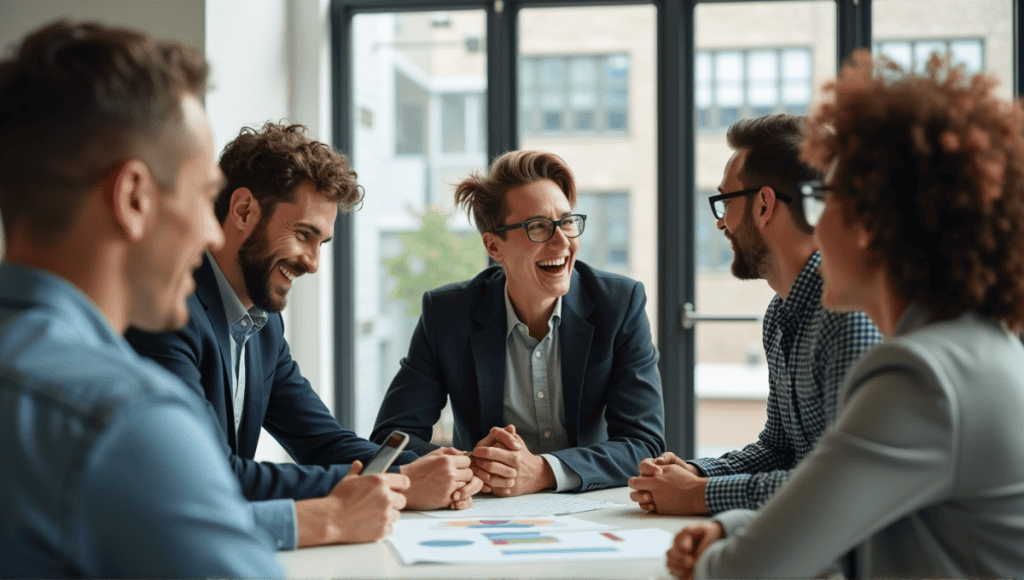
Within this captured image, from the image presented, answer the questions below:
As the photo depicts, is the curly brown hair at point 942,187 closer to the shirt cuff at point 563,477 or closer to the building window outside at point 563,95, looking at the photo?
the shirt cuff at point 563,477

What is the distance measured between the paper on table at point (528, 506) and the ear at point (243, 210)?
2.98ft

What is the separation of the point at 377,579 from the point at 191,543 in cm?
61

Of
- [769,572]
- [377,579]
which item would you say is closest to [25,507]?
[377,579]

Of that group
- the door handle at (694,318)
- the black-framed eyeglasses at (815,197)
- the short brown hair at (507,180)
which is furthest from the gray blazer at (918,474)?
the door handle at (694,318)

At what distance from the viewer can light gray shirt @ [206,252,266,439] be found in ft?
6.75

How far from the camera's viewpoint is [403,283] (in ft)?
14.4

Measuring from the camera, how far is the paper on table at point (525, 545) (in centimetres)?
139

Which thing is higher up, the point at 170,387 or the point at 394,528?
the point at 170,387

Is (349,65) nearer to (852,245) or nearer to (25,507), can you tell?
(852,245)

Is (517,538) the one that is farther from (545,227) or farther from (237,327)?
(545,227)

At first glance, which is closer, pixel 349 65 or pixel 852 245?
pixel 852 245

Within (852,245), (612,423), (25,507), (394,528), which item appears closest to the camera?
(25,507)

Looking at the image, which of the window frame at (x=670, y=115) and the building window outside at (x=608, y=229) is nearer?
the window frame at (x=670, y=115)

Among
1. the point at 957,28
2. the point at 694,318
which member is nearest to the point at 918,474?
the point at 694,318
